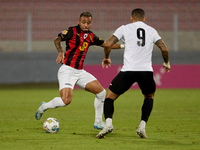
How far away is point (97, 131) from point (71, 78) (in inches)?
37.7

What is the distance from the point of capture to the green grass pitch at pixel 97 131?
4.91m

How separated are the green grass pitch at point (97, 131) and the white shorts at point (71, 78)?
73 centimetres

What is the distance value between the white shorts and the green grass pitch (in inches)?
28.8

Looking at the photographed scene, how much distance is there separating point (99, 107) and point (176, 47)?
10620 millimetres

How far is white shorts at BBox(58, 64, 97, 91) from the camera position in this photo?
20.8ft

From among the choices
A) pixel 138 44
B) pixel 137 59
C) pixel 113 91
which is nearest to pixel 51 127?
pixel 113 91

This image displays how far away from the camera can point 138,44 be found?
536 cm

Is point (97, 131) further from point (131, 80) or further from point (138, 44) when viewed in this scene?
point (138, 44)

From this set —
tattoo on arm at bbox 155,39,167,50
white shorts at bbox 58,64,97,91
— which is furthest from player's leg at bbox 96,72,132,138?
white shorts at bbox 58,64,97,91

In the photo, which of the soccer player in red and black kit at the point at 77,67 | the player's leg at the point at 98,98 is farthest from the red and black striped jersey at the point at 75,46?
the player's leg at the point at 98,98

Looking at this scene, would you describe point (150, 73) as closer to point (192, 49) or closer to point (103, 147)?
point (103, 147)

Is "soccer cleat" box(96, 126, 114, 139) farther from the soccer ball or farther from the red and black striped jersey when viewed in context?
the red and black striped jersey

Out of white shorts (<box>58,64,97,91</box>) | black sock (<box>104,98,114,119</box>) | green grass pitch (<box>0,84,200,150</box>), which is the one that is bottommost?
green grass pitch (<box>0,84,200,150</box>)

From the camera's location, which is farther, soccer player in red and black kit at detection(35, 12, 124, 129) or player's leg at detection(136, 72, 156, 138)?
soccer player in red and black kit at detection(35, 12, 124, 129)
